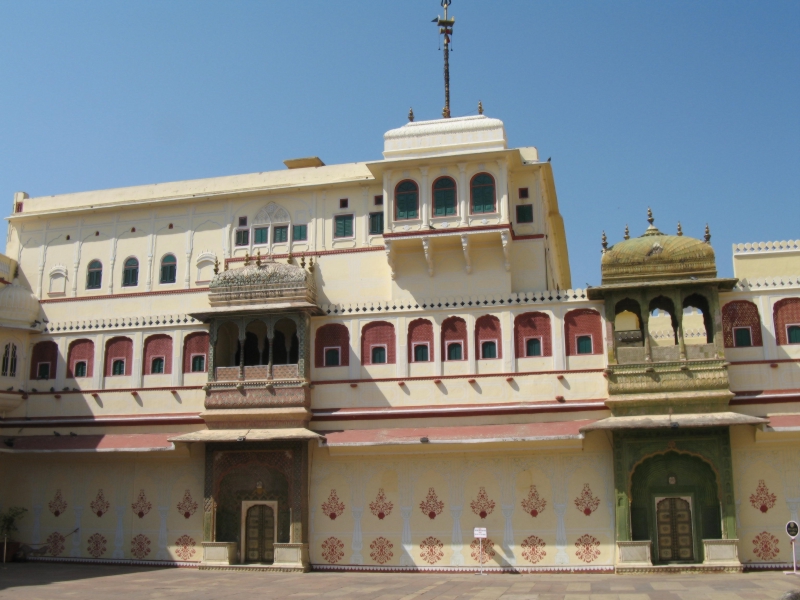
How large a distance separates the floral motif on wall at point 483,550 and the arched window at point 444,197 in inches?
374

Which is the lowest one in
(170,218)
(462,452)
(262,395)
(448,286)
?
(462,452)

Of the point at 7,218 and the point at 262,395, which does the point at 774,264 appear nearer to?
the point at 262,395

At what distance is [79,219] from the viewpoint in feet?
99.0

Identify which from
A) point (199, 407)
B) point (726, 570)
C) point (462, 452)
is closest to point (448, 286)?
point (462, 452)

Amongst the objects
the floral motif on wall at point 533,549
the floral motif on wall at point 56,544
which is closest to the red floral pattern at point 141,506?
the floral motif on wall at point 56,544

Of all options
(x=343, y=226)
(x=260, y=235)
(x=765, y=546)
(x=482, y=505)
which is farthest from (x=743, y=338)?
(x=260, y=235)

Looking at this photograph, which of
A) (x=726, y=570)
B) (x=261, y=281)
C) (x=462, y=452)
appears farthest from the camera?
(x=261, y=281)

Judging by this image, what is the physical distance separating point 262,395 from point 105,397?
5669mm

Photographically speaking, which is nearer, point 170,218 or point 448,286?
point 448,286

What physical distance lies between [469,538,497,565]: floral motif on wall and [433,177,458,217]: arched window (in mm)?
9489

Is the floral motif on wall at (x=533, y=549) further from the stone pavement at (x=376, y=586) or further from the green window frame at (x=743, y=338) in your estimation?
the green window frame at (x=743, y=338)

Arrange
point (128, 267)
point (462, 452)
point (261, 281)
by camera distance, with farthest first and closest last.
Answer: point (128, 267)
point (261, 281)
point (462, 452)

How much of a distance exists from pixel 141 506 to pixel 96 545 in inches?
71.6

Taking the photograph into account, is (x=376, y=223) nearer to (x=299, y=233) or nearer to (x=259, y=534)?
(x=299, y=233)
